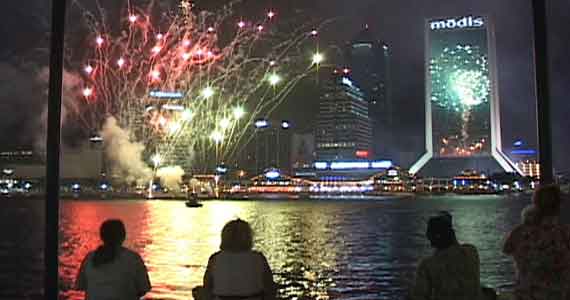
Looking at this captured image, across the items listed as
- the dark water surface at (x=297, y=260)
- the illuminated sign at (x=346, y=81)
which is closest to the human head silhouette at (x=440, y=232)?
the dark water surface at (x=297, y=260)

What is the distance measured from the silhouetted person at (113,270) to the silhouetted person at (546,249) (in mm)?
2320

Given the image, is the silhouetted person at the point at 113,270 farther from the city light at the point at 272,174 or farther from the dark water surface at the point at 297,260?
the city light at the point at 272,174

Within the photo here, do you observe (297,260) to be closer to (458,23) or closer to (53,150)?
(53,150)

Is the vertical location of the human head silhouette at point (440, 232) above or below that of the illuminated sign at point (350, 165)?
below

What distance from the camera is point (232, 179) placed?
15275 cm

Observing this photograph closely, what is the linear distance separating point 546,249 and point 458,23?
16005 centimetres

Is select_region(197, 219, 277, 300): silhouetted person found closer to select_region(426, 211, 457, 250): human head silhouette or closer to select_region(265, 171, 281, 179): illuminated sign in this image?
select_region(426, 211, 457, 250): human head silhouette

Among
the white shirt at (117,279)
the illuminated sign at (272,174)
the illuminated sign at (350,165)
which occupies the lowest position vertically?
the white shirt at (117,279)

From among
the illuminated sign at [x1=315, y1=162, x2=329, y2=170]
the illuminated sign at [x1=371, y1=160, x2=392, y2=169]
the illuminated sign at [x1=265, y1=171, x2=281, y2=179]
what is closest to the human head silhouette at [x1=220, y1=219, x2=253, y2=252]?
the illuminated sign at [x1=265, y1=171, x2=281, y2=179]

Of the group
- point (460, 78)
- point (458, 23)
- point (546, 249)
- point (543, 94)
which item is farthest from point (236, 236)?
point (458, 23)

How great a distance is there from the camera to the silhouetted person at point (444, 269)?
3.72 meters

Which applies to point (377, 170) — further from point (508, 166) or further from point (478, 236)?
point (478, 236)

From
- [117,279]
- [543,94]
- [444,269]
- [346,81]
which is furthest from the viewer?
[346,81]

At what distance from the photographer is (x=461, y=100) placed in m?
152
